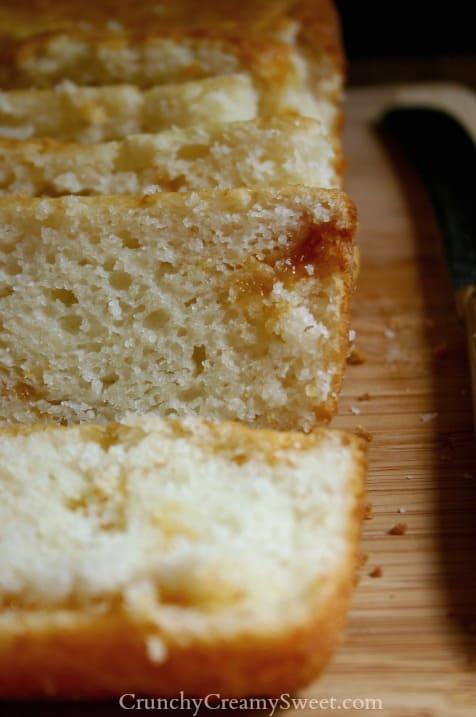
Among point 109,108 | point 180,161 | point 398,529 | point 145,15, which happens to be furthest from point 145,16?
point 398,529

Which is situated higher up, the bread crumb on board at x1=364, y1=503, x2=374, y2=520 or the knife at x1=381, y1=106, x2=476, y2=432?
the knife at x1=381, y1=106, x2=476, y2=432

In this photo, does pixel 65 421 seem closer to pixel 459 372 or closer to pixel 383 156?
pixel 459 372

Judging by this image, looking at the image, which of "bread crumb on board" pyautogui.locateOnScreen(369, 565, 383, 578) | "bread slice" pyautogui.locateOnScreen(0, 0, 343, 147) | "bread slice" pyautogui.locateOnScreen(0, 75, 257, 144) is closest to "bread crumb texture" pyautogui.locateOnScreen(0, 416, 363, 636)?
"bread crumb on board" pyautogui.locateOnScreen(369, 565, 383, 578)

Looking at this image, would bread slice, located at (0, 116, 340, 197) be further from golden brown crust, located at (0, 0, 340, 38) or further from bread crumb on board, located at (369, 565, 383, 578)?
bread crumb on board, located at (369, 565, 383, 578)

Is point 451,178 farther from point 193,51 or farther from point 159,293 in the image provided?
point 159,293

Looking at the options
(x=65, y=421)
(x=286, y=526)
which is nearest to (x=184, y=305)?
(x=65, y=421)

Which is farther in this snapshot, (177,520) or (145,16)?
(145,16)
